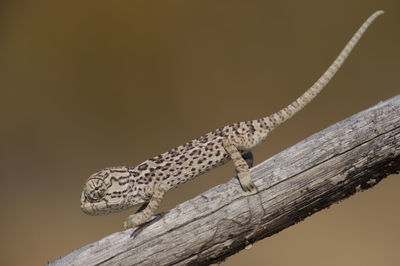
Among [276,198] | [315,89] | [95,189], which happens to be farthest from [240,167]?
[95,189]

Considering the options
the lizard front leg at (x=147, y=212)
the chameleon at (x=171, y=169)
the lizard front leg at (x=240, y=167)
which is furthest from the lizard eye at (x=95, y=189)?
the lizard front leg at (x=240, y=167)

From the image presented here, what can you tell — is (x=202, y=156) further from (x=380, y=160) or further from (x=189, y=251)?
(x=380, y=160)

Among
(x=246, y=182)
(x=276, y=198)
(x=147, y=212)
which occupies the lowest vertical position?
(x=276, y=198)

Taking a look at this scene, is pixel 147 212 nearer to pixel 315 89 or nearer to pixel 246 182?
pixel 246 182

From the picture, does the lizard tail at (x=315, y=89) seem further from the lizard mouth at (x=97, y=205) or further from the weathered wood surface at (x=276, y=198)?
the lizard mouth at (x=97, y=205)

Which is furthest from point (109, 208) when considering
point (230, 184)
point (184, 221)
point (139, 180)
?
point (230, 184)

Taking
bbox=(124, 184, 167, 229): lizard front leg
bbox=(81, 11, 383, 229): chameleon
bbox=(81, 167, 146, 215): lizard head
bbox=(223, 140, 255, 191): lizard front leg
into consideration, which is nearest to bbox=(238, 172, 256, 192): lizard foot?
bbox=(223, 140, 255, 191): lizard front leg

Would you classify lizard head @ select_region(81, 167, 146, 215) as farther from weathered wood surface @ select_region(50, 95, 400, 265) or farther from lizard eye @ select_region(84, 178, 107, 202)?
weathered wood surface @ select_region(50, 95, 400, 265)

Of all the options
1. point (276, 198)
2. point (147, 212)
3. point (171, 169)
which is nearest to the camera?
point (276, 198)
